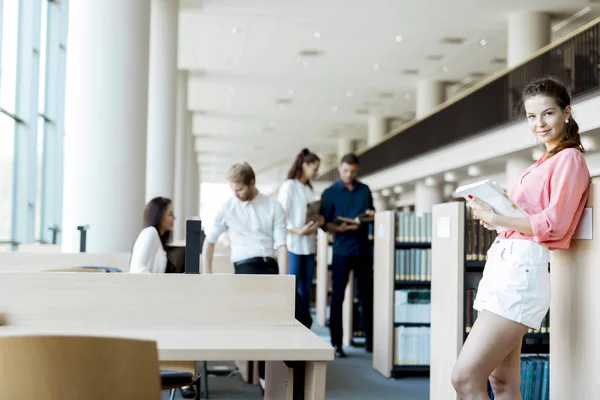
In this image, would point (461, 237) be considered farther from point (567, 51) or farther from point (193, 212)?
point (193, 212)

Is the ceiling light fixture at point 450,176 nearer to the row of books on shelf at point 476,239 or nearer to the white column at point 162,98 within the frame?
the white column at point 162,98

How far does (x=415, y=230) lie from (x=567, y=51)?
23.5 feet

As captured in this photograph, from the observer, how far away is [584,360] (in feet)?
8.63

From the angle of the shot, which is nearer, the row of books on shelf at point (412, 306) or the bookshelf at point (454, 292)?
the bookshelf at point (454, 292)

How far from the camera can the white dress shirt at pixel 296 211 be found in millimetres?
6371

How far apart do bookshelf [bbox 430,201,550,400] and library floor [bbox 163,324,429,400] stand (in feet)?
2.67

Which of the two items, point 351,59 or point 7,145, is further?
point 351,59

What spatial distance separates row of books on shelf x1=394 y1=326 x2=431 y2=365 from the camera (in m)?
5.98

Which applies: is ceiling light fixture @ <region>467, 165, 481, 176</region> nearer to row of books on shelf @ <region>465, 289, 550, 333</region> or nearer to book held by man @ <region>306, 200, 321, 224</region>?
book held by man @ <region>306, 200, 321, 224</region>

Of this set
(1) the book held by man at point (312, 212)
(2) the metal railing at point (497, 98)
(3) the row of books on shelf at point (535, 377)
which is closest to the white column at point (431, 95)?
(2) the metal railing at point (497, 98)

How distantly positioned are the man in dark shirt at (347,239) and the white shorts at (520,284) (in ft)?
12.9

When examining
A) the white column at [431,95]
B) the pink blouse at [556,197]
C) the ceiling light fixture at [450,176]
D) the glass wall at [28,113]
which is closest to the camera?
the pink blouse at [556,197]

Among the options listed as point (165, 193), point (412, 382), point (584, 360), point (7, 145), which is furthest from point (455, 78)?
point (584, 360)

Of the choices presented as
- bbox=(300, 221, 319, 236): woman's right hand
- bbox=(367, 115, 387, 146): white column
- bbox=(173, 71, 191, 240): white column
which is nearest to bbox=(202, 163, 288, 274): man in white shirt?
bbox=(300, 221, 319, 236): woman's right hand
